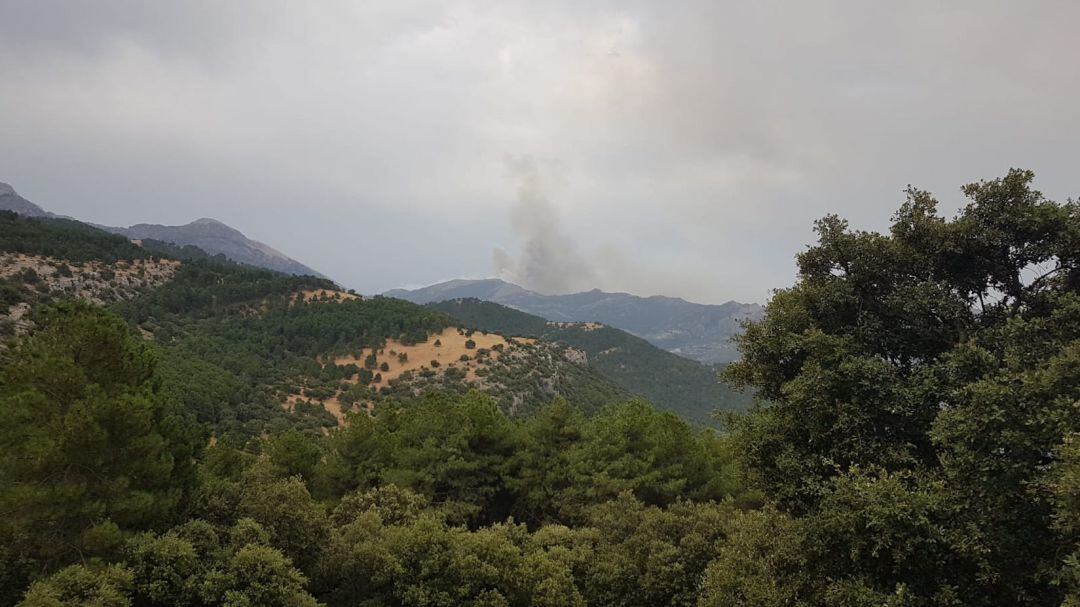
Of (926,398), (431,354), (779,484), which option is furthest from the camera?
(431,354)

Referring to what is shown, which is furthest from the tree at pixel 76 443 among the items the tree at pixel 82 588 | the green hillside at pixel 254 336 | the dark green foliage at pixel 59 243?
the dark green foliage at pixel 59 243

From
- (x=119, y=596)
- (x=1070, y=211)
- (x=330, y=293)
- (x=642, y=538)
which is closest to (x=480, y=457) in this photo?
(x=642, y=538)

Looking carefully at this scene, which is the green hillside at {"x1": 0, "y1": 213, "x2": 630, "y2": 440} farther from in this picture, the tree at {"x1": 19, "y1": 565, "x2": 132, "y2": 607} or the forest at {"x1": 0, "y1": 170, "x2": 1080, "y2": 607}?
the tree at {"x1": 19, "y1": 565, "x2": 132, "y2": 607}

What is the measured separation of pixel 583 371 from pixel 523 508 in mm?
79874

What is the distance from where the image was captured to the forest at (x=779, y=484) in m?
10.2

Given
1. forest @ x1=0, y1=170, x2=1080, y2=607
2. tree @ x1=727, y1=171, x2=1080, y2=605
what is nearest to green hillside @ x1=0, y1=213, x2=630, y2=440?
forest @ x1=0, y1=170, x2=1080, y2=607

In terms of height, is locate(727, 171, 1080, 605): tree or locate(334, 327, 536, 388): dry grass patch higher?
locate(727, 171, 1080, 605): tree

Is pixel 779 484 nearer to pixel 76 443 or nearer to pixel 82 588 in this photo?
pixel 82 588

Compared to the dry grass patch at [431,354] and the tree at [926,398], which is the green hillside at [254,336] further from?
the tree at [926,398]

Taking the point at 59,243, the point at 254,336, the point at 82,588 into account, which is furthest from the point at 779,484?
the point at 59,243

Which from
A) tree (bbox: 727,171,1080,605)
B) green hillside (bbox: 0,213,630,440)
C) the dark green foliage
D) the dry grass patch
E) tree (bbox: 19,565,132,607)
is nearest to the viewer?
tree (bbox: 727,171,1080,605)

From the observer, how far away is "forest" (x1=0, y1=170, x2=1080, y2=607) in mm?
10188

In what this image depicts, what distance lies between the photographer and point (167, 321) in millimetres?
85375

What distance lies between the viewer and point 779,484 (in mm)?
14312
